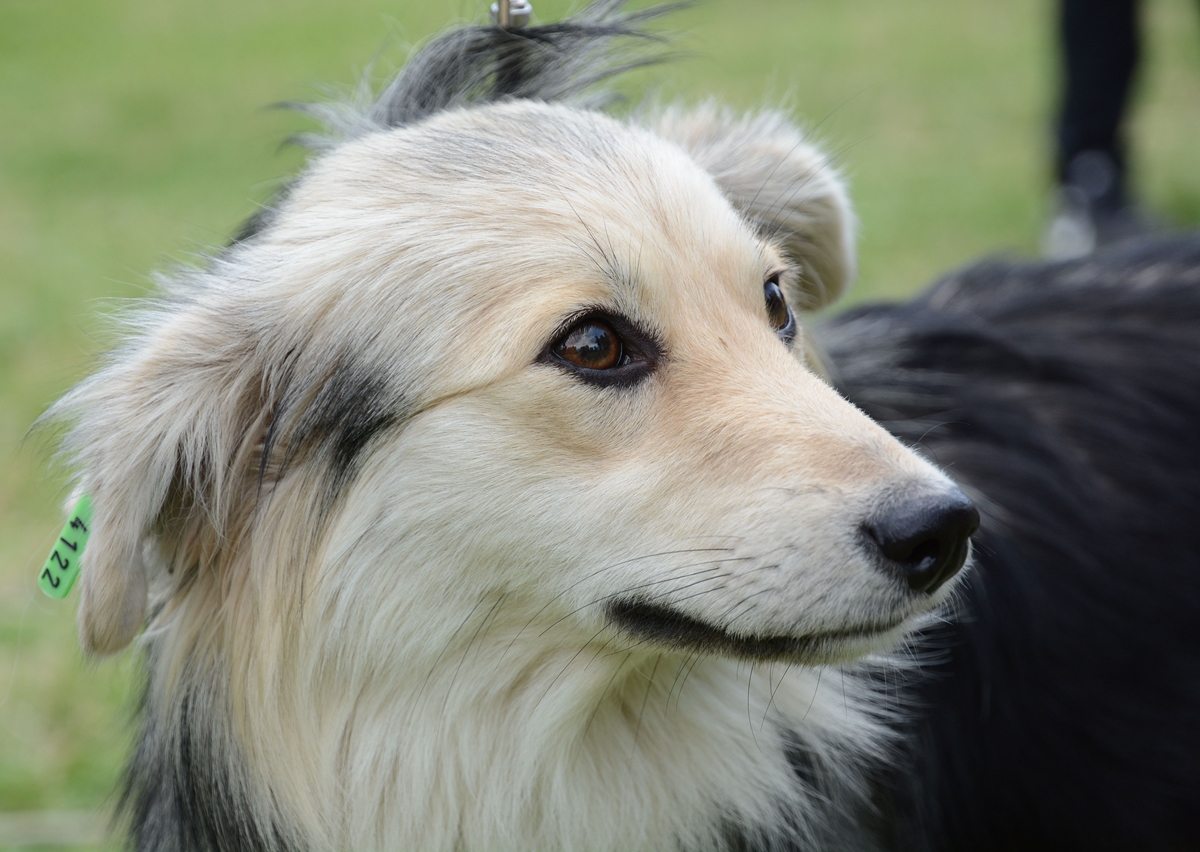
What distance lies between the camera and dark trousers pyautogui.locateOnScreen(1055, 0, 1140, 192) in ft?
24.2

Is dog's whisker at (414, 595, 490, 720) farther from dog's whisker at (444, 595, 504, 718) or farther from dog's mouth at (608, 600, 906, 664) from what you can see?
dog's mouth at (608, 600, 906, 664)

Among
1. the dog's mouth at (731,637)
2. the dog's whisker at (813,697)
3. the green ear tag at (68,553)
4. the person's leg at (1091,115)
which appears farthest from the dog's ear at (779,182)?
the person's leg at (1091,115)

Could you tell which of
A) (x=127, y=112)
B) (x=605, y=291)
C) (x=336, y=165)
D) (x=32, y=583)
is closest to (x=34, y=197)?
(x=127, y=112)

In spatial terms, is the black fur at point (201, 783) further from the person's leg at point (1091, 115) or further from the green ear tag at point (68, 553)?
the person's leg at point (1091, 115)

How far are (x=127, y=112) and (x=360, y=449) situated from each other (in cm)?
1219

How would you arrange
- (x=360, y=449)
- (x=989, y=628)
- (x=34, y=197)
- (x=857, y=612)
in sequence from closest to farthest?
1. (x=857, y=612)
2. (x=360, y=449)
3. (x=989, y=628)
4. (x=34, y=197)

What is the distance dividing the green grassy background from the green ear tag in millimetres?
574

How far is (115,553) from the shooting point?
7.87 ft

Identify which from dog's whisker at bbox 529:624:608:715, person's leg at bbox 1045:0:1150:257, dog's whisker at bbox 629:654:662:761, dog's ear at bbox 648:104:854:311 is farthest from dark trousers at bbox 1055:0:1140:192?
dog's whisker at bbox 529:624:608:715

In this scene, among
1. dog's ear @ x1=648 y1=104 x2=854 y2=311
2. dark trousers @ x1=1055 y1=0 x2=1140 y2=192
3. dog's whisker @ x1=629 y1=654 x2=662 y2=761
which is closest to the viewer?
dog's whisker @ x1=629 y1=654 x2=662 y2=761

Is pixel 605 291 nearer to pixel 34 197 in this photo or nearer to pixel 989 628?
pixel 989 628

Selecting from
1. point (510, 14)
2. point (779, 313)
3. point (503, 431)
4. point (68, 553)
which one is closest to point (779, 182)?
point (779, 313)

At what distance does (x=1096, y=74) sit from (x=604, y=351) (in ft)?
20.6

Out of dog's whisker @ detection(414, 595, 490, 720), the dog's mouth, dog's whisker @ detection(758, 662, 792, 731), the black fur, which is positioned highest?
the dog's mouth
